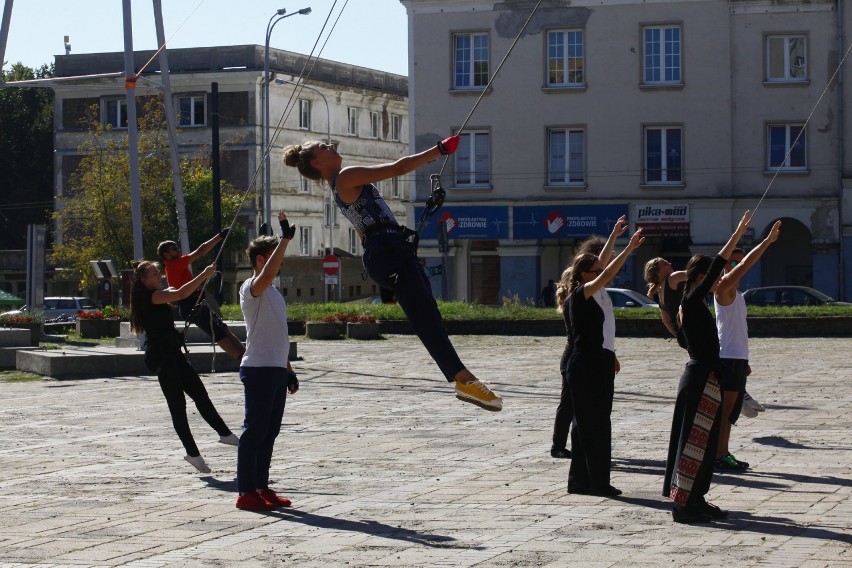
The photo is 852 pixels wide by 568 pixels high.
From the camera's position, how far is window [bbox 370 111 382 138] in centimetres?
7600

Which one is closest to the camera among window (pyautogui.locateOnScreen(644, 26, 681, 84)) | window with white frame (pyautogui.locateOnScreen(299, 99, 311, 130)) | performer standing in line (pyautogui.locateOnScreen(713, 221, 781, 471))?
performer standing in line (pyautogui.locateOnScreen(713, 221, 781, 471))

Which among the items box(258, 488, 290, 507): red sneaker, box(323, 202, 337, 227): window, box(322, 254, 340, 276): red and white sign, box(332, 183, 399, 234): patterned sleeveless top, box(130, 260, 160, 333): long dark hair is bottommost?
box(258, 488, 290, 507): red sneaker

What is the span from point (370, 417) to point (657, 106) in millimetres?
37462

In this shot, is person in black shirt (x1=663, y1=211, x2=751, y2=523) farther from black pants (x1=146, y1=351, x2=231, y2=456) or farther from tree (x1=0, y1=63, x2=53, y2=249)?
tree (x1=0, y1=63, x2=53, y2=249)

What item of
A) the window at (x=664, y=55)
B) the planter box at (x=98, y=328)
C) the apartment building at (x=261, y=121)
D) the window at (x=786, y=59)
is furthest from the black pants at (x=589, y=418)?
the apartment building at (x=261, y=121)

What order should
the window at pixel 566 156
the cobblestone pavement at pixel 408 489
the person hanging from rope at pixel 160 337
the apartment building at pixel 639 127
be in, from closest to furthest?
the cobblestone pavement at pixel 408 489, the person hanging from rope at pixel 160 337, the apartment building at pixel 639 127, the window at pixel 566 156

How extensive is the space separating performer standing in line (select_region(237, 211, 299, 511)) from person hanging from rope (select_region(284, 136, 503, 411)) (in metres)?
1.40

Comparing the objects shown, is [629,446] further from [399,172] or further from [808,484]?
[399,172]

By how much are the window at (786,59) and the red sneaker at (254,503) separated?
145 ft

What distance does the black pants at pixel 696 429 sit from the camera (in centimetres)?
932

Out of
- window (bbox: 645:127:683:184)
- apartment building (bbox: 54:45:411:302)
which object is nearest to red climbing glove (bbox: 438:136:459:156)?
window (bbox: 645:127:683:184)

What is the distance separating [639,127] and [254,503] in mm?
43852

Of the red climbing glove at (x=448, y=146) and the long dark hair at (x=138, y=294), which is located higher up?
the red climbing glove at (x=448, y=146)

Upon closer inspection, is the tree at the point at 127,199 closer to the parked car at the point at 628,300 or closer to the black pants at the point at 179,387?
the parked car at the point at 628,300
